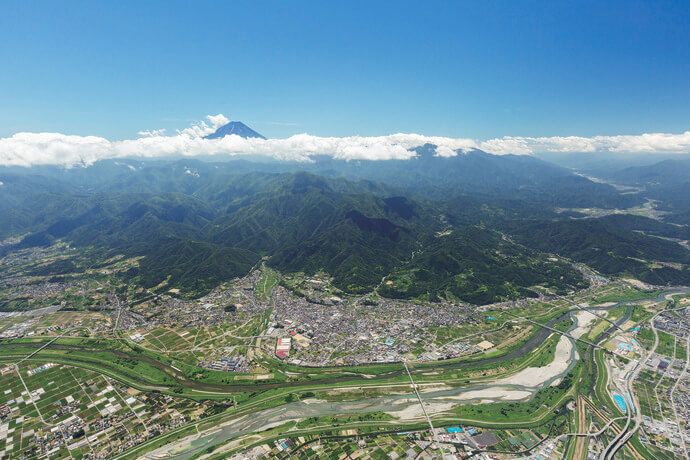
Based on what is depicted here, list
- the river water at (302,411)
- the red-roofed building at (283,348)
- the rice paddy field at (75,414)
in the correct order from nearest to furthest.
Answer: the river water at (302,411), the rice paddy field at (75,414), the red-roofed building at (283,348)

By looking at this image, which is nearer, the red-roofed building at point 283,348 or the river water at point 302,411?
the river water at point 302,411

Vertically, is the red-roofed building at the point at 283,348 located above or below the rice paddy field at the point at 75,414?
below

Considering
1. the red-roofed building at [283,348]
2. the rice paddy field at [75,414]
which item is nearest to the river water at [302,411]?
the rice paddy field at [75,414]

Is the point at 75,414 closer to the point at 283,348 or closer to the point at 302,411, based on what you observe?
the point at 283,348

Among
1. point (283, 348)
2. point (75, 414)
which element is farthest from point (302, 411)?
point (75, 414)

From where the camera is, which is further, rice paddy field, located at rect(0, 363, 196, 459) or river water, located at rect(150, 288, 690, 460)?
rice paddy field, located at rect(0, 363, 196, 459)

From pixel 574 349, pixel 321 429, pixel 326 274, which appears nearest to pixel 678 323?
pixel 574 349

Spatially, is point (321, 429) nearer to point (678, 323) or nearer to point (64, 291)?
point (678, 323)

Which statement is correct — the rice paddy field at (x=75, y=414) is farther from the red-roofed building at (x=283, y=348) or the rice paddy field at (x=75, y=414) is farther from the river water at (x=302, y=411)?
the red-roofed building at (x=283, y=348)

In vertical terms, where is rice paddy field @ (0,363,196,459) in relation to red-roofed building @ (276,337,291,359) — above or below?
above

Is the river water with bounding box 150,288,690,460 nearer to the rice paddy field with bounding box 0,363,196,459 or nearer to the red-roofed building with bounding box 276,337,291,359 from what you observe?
the rice paddy field with bounding box 0,363,196,459

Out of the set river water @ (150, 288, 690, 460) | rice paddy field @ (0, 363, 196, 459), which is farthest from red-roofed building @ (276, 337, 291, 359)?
rice paddy field @ (0, 363, 196, 459)

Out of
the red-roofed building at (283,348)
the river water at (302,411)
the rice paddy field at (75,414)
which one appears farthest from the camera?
the red-roofed building at (283,348)
